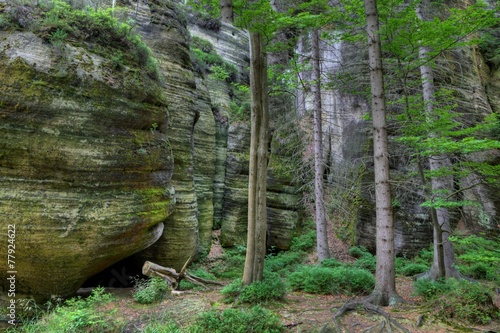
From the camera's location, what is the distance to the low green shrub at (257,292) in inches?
229

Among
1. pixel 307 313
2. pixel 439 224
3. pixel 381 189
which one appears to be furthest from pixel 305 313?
pixel 439 224

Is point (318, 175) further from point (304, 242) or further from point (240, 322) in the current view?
point (240, 322)

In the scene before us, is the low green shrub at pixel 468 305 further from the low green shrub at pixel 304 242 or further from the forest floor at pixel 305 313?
the low green shrub at pixel 304 242

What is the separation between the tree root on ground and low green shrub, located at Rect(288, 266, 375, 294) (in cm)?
152

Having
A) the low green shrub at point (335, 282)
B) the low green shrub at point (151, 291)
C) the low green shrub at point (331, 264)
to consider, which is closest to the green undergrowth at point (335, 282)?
the low green shrub at point (335, 282)

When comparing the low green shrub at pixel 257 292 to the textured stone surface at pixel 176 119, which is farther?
the textured stone surface at pixel 176 119

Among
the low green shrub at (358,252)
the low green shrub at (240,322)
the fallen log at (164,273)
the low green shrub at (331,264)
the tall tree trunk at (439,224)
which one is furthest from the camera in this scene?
the low green shrub at (358,252)

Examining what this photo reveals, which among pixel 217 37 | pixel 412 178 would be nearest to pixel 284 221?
pixel 412 178

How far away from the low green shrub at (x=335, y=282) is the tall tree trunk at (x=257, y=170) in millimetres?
1686

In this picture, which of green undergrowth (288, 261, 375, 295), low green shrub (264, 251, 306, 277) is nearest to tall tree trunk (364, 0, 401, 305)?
green undergrowth (288, 261, 375, 295)

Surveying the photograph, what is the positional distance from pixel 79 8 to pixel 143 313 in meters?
7.56

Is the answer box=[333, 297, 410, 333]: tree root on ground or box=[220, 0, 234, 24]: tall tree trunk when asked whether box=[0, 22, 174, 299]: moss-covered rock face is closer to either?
box=[220, 0, 234, 24]: tall tree trunk

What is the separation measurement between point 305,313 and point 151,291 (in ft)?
11.9

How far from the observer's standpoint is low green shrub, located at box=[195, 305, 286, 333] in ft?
15.1
